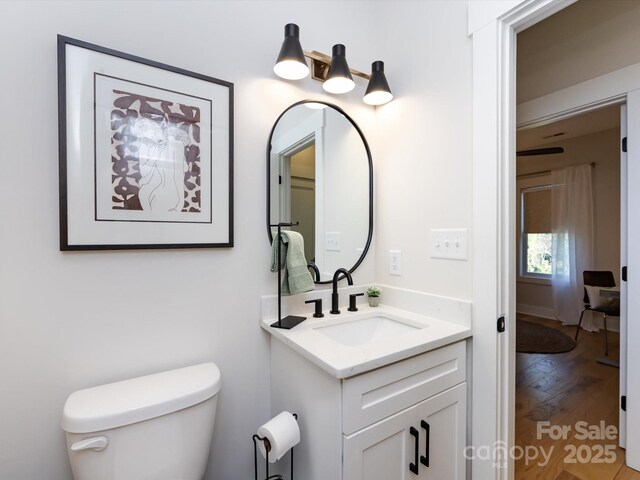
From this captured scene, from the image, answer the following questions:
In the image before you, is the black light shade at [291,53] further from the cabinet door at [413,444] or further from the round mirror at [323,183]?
the cabinet door at [413,444]

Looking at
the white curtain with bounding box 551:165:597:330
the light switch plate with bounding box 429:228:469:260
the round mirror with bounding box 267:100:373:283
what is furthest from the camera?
the white curtain with bounding box 551:165:597:330

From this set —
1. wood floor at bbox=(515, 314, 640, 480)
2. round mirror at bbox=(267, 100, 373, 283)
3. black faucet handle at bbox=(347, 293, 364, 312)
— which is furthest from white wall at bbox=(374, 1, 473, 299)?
wood floor at bbox=(515, 314, 640, 480)

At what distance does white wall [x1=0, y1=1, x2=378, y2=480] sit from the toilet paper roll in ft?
1.06

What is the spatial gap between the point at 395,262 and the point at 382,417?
0.78m

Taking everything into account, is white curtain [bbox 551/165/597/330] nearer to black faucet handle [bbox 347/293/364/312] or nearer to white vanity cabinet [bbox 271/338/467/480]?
white vanity cabinet [bbox 271/338/467/480]

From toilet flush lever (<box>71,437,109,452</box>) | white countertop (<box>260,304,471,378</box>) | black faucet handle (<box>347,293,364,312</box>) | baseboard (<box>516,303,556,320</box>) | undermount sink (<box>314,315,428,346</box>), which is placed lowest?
baseboard (<box>516,303,556,320</box>)

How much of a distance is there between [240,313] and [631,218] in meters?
2.12

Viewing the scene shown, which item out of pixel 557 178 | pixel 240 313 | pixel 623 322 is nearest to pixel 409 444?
pixel 240 313

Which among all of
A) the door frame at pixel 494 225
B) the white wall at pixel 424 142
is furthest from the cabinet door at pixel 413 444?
the white wall at pixel 424 142

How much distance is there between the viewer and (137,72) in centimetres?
104

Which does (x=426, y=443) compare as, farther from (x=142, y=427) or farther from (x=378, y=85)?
(x=378, y=85)

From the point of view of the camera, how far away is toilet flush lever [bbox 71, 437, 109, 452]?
81 centimetres

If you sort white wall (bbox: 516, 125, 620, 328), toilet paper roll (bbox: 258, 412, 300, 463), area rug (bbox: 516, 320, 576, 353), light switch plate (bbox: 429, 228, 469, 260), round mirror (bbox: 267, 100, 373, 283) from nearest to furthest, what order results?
toilet paper roll (bbox: 258, 412, 300, 463) < light switch plate (bbox: 429, 228, 469, 260) < round mirror (bbox: 267, 100, 373, 283) < area rug (bbox: 516, 320, 576, 353) < white wall (bbox: 516, 125, 620, 328)

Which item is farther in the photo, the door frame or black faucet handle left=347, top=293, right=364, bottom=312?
black faucet handle left=347, top=293, right=364, bottom=312
